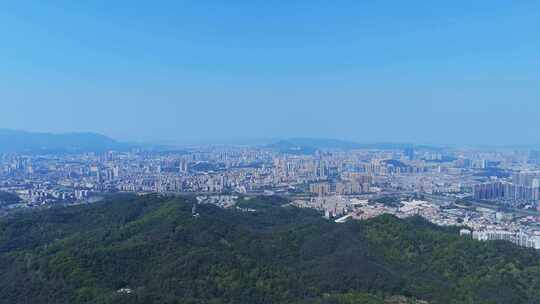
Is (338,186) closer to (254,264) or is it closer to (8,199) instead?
(8,199)

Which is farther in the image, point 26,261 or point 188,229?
point 188,229

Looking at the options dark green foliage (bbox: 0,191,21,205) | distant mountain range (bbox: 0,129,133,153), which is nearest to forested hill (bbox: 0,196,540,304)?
dark green foliage (bbox: 0,191,21,205)

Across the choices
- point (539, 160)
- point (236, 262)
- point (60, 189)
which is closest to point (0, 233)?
point (236, 262)

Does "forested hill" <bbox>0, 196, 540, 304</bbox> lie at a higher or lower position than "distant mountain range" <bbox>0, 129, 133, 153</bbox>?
lower

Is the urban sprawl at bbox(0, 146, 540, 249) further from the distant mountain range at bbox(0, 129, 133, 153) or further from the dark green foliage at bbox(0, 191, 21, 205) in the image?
the distant mountain range at bbox(0, 129, 133, 153)

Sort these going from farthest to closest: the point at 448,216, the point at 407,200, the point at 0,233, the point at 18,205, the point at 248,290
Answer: the point at 407,200
the point at 18,205
the point at 448,216
the point at 0,233
the point at 248,290

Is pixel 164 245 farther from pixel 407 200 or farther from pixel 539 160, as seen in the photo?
pixel 539 160

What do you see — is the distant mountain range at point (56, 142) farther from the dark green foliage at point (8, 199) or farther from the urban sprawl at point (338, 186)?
the dark green foliage at point (8, 199)
